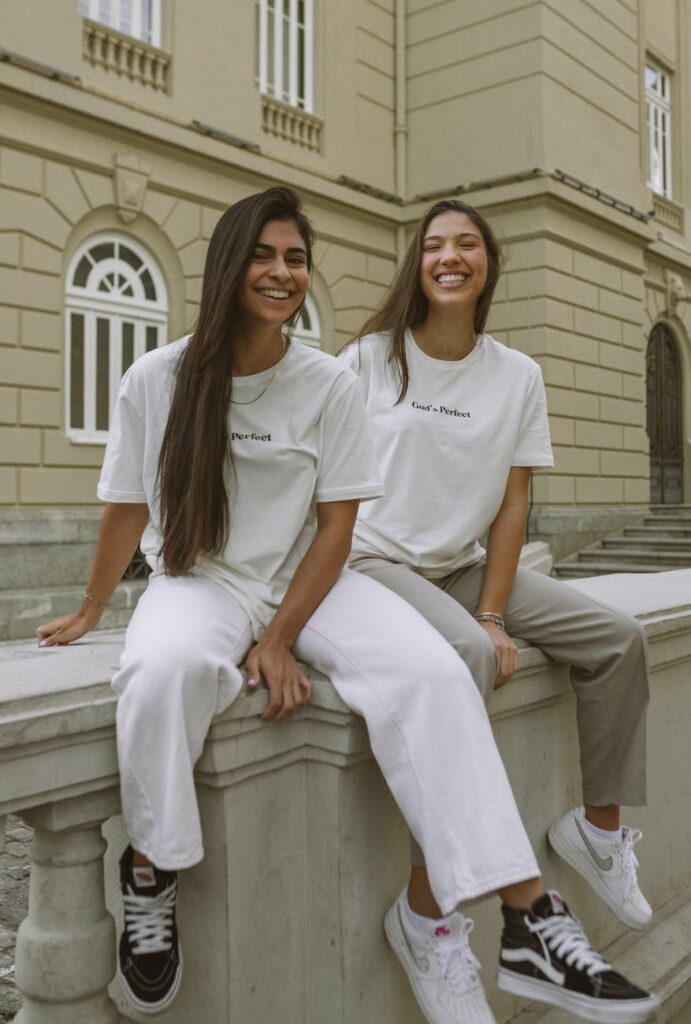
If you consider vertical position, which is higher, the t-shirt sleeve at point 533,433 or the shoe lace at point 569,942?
the t-shirt sleeve at point 533,433

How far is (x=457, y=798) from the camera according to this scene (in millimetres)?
1726

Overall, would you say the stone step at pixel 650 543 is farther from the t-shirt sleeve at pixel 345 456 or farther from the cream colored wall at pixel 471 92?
the t-shirt sleeve at pixel 345 456

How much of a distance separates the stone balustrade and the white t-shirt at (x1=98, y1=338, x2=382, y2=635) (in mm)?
280

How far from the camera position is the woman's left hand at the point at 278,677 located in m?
1.78

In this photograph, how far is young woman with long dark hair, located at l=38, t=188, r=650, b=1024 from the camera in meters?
1.66

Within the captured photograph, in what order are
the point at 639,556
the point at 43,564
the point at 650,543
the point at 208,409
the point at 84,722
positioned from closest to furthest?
the point at 84,722
the point at 208,409
the point at 43,564
the point at 639,556
the point at 650,543

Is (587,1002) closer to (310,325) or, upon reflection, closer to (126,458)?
(126,458)

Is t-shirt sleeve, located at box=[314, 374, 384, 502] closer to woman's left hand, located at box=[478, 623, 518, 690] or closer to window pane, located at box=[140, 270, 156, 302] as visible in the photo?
woman's left hand, located at box=[478, 623, 518, 690]

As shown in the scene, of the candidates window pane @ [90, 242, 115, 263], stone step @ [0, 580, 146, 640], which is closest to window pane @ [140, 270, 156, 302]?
window pane @ [90, 242, 115, 263]

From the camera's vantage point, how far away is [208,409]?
1956mm

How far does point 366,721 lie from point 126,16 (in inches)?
417

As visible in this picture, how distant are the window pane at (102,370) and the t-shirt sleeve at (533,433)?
26.6 ft

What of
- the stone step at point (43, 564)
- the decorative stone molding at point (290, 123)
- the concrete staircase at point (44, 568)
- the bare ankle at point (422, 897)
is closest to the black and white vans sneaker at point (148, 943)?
the bare ankle at point (422, 897)

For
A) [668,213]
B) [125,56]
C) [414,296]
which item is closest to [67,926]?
[414,296]
